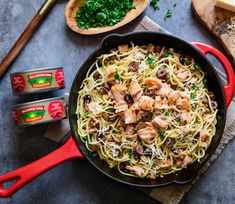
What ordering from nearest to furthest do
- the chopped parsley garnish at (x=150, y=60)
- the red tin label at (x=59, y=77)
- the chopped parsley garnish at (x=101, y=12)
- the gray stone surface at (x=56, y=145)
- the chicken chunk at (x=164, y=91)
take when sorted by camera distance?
1. the chicken chunk at (x=164, y=91)
2. the chopped parsley garnish at (x=150, y=60)
3. the red tin label at (x=59, y=77)
4. the gray stone surface at (x=56, y=145)
5. the chopped parsley garnish at (x=101, y=12)

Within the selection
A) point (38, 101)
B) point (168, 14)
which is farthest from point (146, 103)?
point (168, 14)

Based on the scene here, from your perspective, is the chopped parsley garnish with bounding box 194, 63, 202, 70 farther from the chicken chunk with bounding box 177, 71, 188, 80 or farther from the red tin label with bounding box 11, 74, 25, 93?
the red tin label with bounding box 11, 74, 25, 93

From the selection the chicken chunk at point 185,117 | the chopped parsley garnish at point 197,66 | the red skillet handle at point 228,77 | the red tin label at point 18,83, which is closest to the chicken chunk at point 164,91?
the chicken chunk at point 185,117

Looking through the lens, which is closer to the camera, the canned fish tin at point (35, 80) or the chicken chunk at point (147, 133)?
the chicken chunk at point (147, 133)

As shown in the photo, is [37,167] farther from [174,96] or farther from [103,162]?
[174,96]

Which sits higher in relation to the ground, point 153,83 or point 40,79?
point 153,83

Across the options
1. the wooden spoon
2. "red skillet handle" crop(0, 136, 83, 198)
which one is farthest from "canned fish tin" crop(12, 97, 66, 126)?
the wooden spoon

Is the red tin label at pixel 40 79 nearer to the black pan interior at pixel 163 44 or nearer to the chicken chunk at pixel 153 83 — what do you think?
the black pan interior at pixel 163 44
